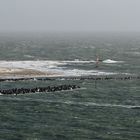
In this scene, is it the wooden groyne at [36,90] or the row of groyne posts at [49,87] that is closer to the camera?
the wooden groyne at [36,90]

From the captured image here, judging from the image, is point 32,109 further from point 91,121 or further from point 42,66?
point 42,66

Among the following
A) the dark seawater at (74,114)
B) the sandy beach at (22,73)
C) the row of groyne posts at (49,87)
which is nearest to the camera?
the dark seawater at (74,114)

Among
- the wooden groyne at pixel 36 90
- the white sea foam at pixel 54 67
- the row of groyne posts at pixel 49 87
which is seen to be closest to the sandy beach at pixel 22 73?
the white sea foam at pixel 54 67

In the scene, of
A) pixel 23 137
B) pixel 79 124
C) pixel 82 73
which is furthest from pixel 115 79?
pixel 23 137

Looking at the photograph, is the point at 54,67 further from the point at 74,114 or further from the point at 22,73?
the point at 74,114

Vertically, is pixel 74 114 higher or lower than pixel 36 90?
lower

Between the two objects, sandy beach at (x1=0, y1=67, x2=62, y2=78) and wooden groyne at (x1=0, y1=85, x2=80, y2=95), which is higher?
sandy beach at (x1=0, y1=67, x2=62, y2=78)

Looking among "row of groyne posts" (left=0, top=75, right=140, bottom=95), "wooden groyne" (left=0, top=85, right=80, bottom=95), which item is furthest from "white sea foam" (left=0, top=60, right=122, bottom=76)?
"wooden groyne" (left=0, top=85, right=80, bottom=95)

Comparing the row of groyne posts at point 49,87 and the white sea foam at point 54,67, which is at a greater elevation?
the white sea foam at point 54,67

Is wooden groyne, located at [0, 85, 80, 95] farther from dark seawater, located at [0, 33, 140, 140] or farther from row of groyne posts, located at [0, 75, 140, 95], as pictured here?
dark seawater, located at [0, 33, 140, 140]

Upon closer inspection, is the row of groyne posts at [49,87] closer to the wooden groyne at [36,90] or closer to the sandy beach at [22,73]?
the wooden groyne at [36,90]

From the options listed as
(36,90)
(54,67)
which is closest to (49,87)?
(36,90)

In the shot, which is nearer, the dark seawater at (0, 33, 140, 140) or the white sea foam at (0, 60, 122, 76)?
the dark seawater at (0, 33, 140, 140)
